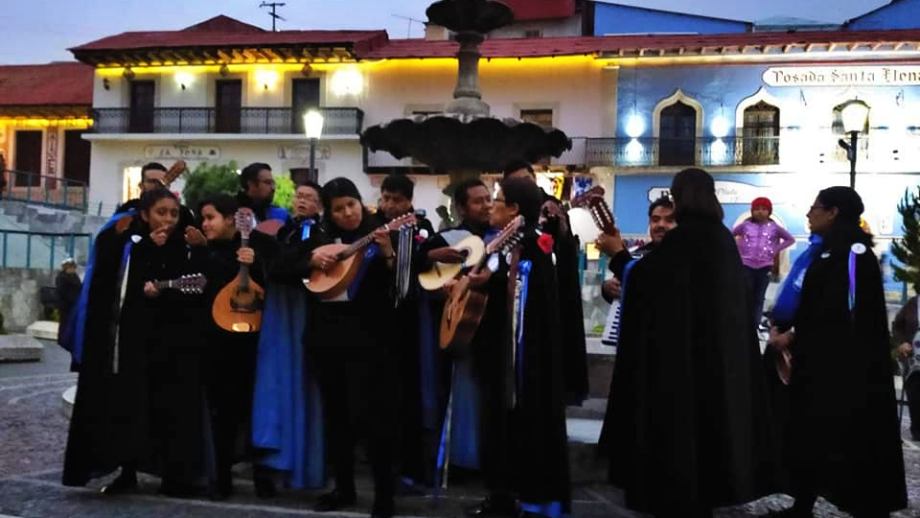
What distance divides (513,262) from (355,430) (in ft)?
4.46

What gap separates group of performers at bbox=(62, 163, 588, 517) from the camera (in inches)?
212

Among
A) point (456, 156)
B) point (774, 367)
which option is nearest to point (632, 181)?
point (456, 156)

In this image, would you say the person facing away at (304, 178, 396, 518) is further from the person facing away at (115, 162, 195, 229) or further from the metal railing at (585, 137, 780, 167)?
the metal railing at (585, 137, 780, 167)

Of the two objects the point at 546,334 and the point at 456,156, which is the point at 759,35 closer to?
the point at 456,156

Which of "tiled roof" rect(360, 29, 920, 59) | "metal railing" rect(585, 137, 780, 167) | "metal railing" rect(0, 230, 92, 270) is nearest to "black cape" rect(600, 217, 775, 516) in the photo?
"metal railing" rect(0, 230, 92, 270)

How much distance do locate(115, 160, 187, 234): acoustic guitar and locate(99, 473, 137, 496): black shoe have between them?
5.08ft

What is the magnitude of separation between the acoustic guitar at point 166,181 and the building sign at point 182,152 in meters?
32.3

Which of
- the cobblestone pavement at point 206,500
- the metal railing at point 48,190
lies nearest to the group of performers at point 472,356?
the cobblestone pavement at point 206,500

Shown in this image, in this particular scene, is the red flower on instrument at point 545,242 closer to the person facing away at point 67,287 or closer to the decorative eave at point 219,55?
the person facing away at point 67,287

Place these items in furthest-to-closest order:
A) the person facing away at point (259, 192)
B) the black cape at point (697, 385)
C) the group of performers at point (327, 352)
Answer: the person facing away at point (259, 192) < the group of performers at point (327, 352) < the black cape at point (697, 385)

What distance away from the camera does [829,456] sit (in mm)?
5562

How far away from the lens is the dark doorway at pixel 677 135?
3481cm

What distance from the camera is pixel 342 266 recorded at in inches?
217

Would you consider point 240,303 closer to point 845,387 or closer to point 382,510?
point 382,510
